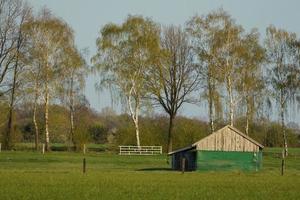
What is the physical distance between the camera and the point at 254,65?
75750 mm

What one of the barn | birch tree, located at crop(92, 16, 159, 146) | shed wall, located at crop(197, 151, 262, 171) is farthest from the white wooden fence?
shed wall, located at crop(197, 151, 262, 171)

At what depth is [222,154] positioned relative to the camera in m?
52.2

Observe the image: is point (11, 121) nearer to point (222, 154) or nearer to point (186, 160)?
point (186, 160)

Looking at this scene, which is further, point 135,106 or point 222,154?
point 135,106

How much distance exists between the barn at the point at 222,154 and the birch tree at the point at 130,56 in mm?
23509

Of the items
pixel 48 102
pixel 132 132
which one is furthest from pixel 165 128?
pixel 48 102

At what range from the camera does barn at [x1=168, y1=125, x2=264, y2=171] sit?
51938mm

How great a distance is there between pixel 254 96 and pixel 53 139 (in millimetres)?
32898

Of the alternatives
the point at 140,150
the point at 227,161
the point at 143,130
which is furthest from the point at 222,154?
the point at 143,130

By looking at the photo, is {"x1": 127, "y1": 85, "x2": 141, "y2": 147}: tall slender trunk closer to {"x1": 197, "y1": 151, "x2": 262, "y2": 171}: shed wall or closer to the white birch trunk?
the white birch trunk

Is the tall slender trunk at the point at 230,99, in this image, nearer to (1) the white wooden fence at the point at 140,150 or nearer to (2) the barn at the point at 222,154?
(1) the white wooden fence at the point at 140,150

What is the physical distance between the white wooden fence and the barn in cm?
2227

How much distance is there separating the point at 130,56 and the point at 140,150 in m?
11.3

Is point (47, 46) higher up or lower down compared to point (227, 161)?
higher up
